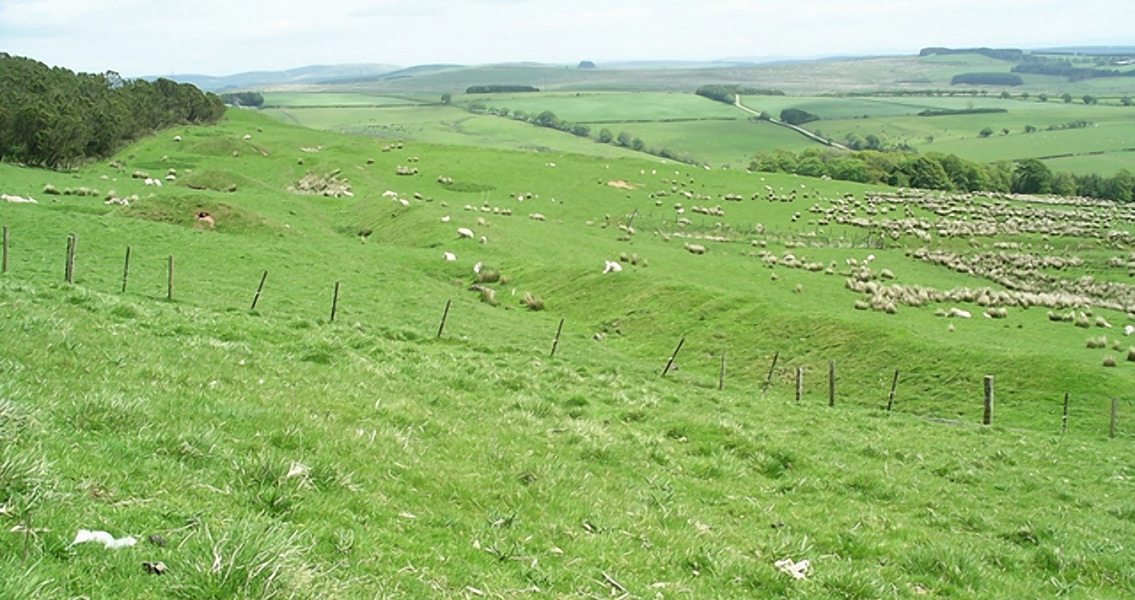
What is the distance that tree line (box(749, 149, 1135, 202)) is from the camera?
107000 millimetres

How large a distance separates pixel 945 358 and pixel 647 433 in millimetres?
19733

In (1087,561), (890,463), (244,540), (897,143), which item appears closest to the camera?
(244,540)

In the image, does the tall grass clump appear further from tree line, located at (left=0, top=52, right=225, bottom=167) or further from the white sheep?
tree line, located at (left=0, top=52, right=225, bottom=167)

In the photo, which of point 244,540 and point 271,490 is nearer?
point 244,540

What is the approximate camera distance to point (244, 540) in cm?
627

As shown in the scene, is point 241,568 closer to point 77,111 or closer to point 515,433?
point 515,433

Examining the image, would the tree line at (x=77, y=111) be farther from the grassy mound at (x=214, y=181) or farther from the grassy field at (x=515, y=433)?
the grassy field at (x=515, y=433)

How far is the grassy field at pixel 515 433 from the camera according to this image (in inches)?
289

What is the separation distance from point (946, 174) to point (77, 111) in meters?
103

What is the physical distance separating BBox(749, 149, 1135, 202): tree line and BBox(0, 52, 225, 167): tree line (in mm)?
79451

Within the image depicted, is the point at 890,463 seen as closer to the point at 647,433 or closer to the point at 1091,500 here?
the point at 1091,500

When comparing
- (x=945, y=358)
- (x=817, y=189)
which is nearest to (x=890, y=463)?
(x=945, y=358)

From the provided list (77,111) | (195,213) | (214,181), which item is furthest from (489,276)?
(77,111)

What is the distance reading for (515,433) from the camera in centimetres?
1352
